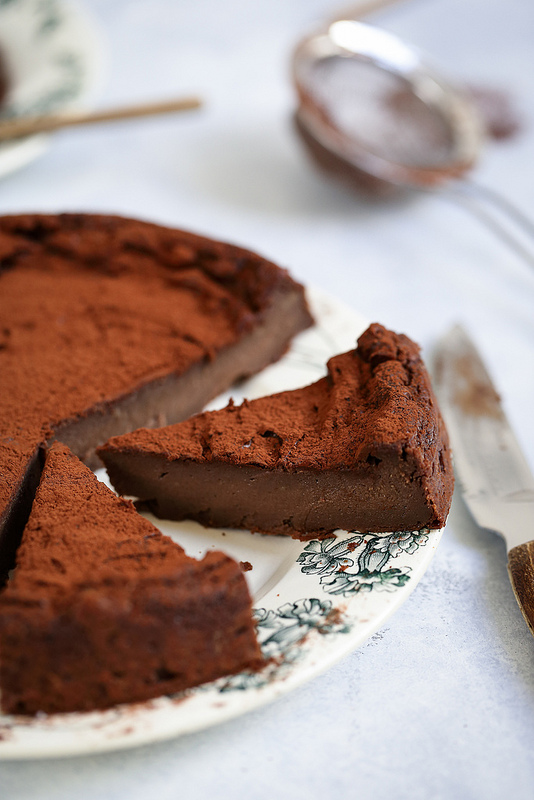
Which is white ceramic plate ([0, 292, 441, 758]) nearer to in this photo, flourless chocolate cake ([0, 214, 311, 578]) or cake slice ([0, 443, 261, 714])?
cake slice ([0, 443, 261, 714])

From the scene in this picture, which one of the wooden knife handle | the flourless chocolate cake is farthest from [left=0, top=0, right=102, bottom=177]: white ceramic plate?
the wooden knife handle

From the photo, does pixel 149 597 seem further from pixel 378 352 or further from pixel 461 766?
pixel 378 352

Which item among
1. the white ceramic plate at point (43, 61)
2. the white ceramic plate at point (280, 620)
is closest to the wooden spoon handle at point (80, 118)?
the white ceramic plate at point (43, 61)

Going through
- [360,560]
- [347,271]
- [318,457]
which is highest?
[318,457]

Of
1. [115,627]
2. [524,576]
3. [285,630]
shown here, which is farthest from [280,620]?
[524,576]

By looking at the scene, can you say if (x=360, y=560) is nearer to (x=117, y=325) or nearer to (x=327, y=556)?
(x=327, y=556)

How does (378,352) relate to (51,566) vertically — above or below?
above

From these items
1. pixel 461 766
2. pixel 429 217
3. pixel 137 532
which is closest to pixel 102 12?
pixel 429 217
